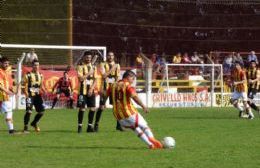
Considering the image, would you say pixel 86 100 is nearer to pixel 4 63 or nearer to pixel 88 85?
pixel 88 85

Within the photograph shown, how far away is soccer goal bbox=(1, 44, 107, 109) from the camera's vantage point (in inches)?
1336

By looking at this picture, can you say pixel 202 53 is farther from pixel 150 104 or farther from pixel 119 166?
pixel 119 166

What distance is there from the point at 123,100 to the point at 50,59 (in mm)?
24410

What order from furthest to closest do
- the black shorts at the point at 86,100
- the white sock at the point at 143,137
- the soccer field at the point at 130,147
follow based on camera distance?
the black shorts at the point at 86,100
the white sock at the point at 143,137
the soccer field at the point at 130,147

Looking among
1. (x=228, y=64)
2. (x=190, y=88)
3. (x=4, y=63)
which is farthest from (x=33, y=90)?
(x=228, y=64)

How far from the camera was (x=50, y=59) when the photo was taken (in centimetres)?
4072

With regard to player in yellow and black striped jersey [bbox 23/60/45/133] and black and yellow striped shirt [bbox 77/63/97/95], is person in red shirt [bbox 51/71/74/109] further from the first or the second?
black and yellow striped shirt [bbox 77/63/97/95]

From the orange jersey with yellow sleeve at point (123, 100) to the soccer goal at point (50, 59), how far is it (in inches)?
593

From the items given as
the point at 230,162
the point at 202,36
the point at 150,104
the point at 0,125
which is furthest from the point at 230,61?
the point at 230,162

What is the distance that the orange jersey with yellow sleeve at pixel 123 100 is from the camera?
16.6 metres

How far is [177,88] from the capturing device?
3916cm

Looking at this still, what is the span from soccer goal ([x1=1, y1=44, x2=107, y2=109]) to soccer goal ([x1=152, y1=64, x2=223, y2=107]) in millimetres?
3819

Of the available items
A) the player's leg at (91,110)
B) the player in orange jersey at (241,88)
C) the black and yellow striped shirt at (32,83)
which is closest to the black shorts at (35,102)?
the black and yellow striped shirt at (32,83)

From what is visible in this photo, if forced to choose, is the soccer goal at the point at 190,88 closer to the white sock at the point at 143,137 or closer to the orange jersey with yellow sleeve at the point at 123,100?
the orange jersey with yellow sleeve at the point at 123,100
